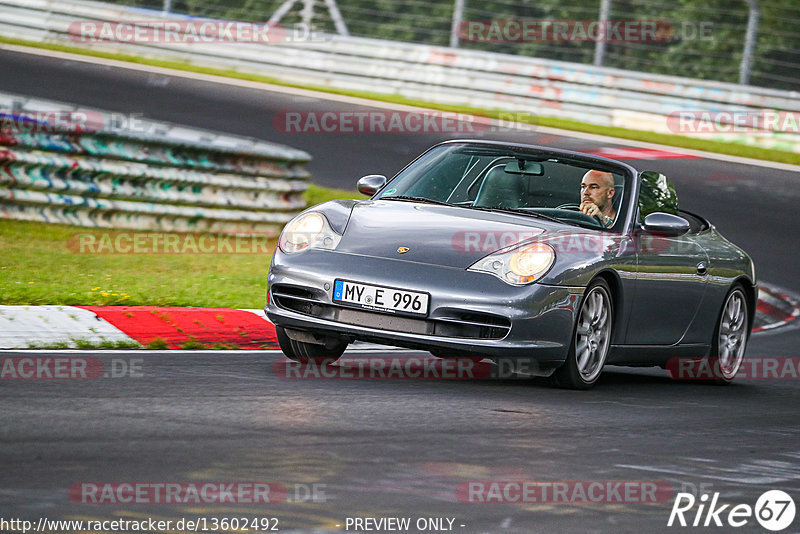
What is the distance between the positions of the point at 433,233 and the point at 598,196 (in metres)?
1.27

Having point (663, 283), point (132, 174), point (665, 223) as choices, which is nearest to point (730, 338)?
point (663, 283)

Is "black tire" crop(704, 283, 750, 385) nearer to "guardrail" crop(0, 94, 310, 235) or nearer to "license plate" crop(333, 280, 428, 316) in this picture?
"license plate" crop(333, 280, 428, 316)

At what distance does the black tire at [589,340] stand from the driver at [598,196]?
61cm

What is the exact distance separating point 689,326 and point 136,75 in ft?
47.7

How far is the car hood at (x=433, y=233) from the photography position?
6.80m

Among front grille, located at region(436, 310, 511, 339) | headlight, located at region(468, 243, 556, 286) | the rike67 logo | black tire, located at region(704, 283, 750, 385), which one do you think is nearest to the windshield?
headlight, located at region(468, 243, 556, 286)

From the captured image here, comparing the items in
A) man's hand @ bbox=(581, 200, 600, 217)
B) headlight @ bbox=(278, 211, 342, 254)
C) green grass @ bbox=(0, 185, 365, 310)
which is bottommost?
green grass @ bbox=(0, 185, 365, 310)

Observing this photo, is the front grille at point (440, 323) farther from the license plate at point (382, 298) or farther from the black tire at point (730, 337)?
the black tire at point (730, 337)

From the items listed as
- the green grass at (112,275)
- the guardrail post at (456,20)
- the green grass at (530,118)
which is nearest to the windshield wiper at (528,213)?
the green grass at (112,275)

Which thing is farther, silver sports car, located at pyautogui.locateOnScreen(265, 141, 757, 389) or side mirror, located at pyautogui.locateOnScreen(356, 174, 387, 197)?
side mirror, located at pyautogui.locateOnScreen(356, 174, 387, 197)

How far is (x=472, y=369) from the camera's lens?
783 centimetres

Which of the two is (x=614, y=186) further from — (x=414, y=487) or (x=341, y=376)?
(x=414, y=487)

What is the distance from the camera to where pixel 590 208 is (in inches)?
305

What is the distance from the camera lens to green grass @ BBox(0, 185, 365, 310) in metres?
8.62
